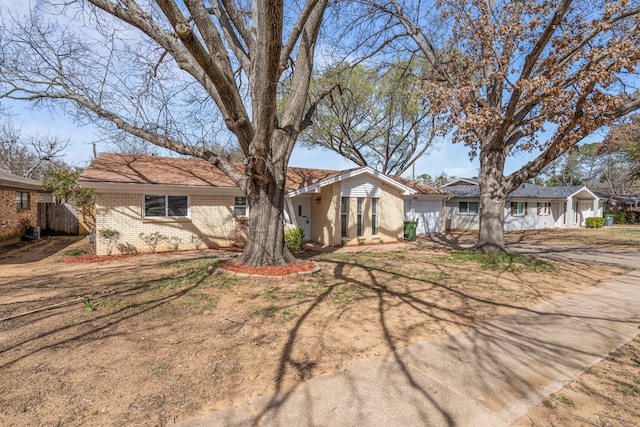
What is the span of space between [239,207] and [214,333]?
9872mm

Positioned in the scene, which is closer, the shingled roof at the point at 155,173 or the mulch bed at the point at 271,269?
the mulch bed at the point at 271,269

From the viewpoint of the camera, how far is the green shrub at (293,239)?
11.9 metres

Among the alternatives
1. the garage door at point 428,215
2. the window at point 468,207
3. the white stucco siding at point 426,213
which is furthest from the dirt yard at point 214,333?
the window at point 468,207

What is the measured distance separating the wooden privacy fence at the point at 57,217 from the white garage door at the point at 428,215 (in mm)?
20188

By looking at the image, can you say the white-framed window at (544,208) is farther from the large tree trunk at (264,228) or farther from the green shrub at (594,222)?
the large tree trunk at (264,228)

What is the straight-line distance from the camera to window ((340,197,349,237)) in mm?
14398

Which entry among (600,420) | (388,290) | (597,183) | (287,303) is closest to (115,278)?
(287,303)

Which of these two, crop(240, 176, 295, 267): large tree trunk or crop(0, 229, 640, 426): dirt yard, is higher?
crop(240, 176, 295, 267): large tree trunk

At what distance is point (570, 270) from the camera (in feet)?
29.9

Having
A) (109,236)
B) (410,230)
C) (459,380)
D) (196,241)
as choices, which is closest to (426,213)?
(410,230)

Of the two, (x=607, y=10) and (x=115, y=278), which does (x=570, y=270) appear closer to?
(x=607, y=10)

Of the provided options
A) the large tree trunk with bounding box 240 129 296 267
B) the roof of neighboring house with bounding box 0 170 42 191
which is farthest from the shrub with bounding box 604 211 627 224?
the roof of neighboring house with bounding box 0 170 42 191

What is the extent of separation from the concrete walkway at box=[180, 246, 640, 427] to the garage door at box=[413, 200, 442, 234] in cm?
1526

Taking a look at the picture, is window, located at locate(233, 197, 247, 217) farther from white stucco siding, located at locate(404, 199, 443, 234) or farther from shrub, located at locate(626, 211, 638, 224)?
shrub, located at locate(626, 211, 638, 224)
